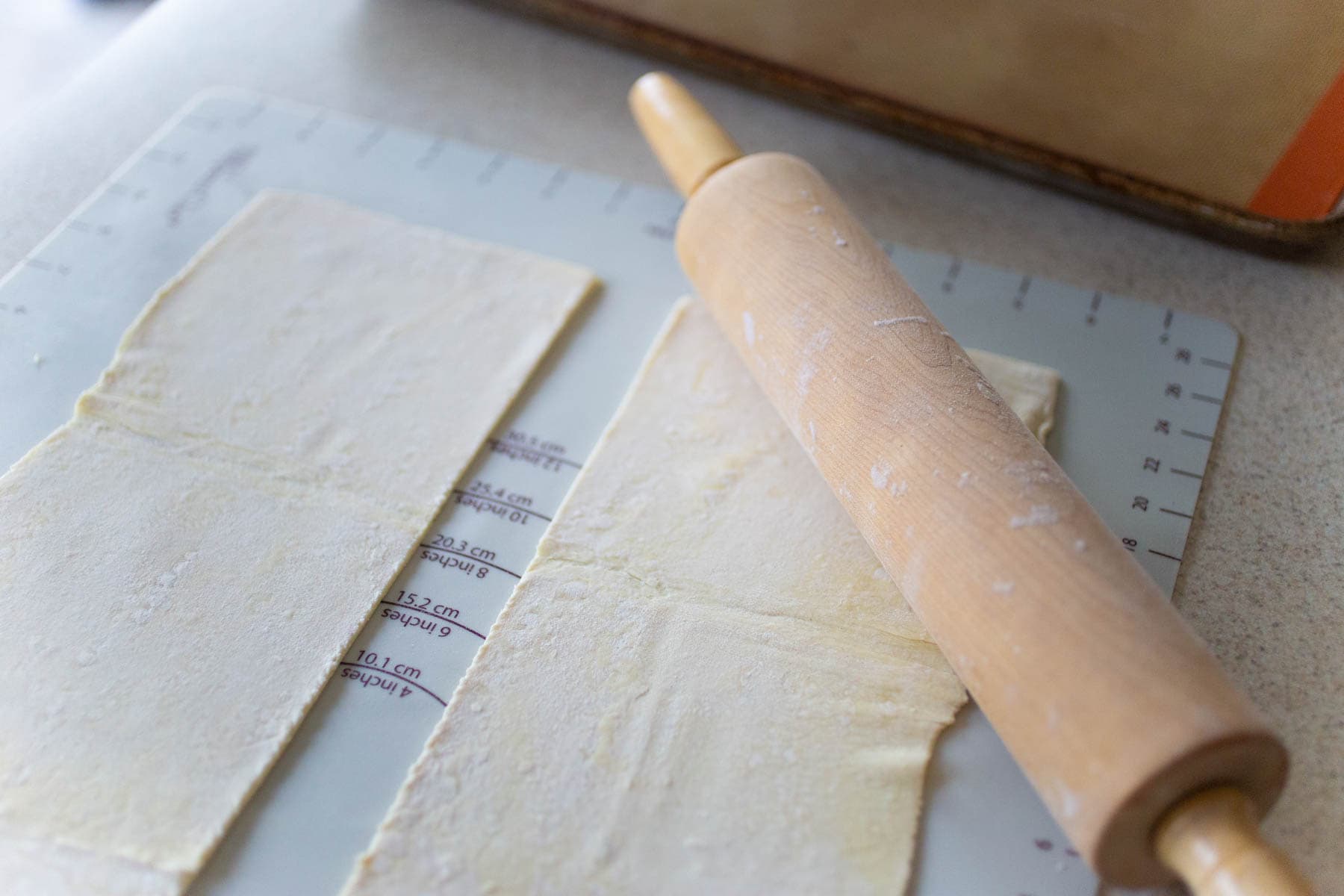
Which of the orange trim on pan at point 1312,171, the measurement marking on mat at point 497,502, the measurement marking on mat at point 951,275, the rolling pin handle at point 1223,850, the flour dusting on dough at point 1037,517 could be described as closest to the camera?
the rolling pin handle at point 1223,850

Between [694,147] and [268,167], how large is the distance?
55cm

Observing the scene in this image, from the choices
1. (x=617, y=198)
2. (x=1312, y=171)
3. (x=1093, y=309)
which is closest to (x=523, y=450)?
(x=617, y=198)

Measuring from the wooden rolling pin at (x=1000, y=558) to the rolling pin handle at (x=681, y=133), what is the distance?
0.21 feet

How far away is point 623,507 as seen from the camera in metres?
0.83

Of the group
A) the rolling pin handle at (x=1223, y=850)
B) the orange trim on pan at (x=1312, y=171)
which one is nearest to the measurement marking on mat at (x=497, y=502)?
the rolling pin handle at (x=1223, y=850)

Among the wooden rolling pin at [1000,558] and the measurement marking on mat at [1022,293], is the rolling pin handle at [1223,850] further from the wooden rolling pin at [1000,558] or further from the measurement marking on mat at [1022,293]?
the measurement marking on mat at [1022,293]

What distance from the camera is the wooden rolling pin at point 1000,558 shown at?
537 millimetres

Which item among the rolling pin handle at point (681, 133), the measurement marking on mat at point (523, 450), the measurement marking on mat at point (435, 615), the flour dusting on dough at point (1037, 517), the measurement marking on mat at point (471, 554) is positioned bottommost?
the measurement marking on mat at point (435, 615)

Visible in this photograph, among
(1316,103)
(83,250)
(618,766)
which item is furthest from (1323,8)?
(83,250)

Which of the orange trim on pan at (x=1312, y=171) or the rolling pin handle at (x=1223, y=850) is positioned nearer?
the rolling pin handle at (x=1223, y=850)

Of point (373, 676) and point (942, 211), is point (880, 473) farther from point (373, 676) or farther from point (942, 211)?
point (942, 211)

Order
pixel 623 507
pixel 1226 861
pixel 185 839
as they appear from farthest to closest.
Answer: pixel 623 507, pixel 185 839, pixel 1226 861

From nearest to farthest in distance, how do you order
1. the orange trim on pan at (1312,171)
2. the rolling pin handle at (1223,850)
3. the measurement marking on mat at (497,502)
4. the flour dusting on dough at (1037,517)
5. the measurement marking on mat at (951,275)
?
1. the rolling pin handle at (1223,850)
2. the flour dusting on dough at (1037,517)
3. the measurement marking on mat at (497,502)
4. the orange trim on pan at (1312,171)
5. the measurement marking on mat at (951,275)

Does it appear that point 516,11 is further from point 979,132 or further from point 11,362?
point 11,362
